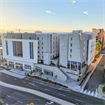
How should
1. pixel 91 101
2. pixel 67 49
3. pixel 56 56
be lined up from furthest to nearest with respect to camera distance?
pixel 56 56, pixel 67 49, pixel 91 101

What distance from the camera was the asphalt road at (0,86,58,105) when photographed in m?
28.4

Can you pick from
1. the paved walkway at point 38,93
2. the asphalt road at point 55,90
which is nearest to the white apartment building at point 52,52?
the asphalt road at point 55,90

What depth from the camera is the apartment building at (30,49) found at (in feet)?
160

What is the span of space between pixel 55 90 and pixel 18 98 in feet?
41.5

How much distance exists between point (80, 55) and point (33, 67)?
2519cm

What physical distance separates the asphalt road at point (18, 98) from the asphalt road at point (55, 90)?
4.24 m

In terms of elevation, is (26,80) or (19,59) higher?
(19,59)

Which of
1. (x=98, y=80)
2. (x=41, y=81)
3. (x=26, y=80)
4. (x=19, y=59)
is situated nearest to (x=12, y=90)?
(x=26, y=80)

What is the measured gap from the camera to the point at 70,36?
43000 mm

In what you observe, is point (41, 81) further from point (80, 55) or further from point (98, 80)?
point (98, 80)

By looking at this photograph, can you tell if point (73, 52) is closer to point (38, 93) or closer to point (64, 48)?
point (64, 48)

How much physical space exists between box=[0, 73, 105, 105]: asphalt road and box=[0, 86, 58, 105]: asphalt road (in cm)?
424

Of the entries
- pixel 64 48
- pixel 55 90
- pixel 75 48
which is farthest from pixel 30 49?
pixel 55 90

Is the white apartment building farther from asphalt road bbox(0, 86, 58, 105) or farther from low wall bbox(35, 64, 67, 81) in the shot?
asphalt road bbox(0, 86, 58, 105)
